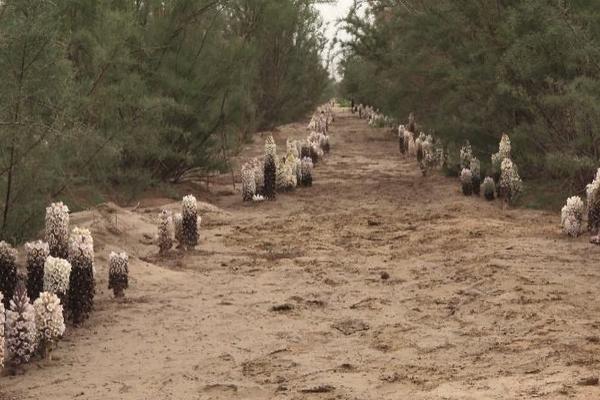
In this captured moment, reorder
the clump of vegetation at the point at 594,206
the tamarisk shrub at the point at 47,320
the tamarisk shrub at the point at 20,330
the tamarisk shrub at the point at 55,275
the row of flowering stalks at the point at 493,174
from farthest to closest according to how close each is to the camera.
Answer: the row of flowering stalks at the point at 493,174
the clump of vegetation at the point at 594,206
the tamarisk shrub at the point at 55,275
the tamarisk shrub at the point at 47,320
the tamarisk shrub at the point at 20,330

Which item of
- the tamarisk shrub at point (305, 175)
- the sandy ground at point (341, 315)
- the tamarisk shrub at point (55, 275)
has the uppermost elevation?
the tamarisk shrub at point (305, 175)

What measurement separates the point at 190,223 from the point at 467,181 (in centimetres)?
549

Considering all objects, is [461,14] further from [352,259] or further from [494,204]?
[352,259]

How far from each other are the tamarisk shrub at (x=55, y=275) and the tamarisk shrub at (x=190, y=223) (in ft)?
9.96

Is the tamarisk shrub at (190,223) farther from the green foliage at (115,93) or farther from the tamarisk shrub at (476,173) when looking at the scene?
the tamarisk shrub at (476,173)

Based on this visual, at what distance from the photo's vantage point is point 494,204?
39.3 feet

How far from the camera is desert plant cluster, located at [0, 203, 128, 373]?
16.5 feet

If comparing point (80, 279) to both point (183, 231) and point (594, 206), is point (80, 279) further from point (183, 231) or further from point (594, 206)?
point (594, 206)

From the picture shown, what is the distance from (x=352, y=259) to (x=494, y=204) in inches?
170

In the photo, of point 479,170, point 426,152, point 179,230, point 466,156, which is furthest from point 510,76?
point 179,230

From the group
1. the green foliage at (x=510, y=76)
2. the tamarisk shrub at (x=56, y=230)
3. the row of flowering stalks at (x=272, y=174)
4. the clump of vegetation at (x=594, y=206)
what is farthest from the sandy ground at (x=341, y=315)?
the row of flowering stalks at (x=272, y=174)

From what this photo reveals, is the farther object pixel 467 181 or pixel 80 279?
pixel 467 181

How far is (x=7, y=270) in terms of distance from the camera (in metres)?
5.90

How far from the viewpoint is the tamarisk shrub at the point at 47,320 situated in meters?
5.16
